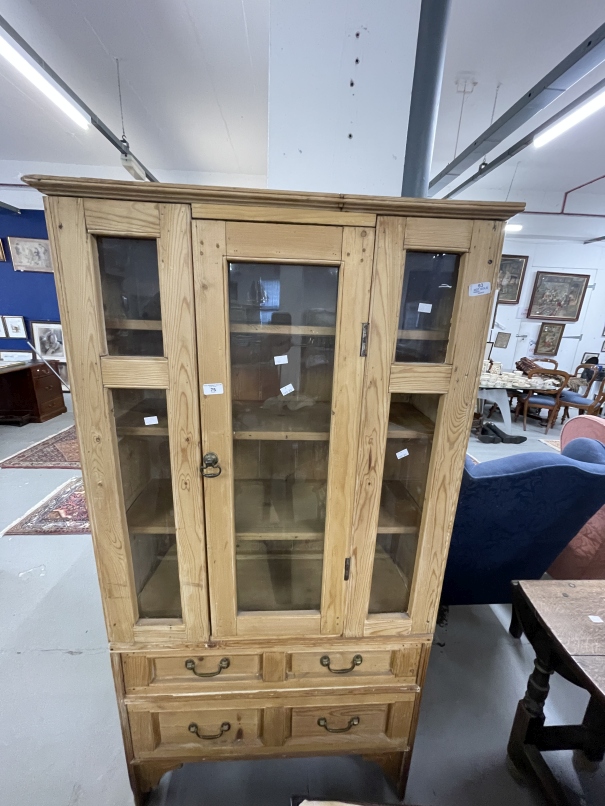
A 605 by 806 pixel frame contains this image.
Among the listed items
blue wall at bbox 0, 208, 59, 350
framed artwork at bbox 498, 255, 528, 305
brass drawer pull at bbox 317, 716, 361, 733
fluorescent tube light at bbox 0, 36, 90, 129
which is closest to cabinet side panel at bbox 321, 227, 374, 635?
brass drawer pull at bbox 317, 716, 361, 733

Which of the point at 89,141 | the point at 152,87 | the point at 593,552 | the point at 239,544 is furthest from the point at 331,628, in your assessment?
the point at 89,141

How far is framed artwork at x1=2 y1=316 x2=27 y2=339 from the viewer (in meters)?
5.23

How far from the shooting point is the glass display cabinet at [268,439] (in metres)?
0.78

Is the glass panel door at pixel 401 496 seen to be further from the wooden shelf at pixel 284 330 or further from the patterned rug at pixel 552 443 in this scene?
the patterned rug at pixel 552 443

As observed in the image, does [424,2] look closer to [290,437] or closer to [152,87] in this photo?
[290,437]

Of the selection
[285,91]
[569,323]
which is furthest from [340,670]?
[569,323]

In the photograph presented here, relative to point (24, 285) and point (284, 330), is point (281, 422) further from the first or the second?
point (24, 285)

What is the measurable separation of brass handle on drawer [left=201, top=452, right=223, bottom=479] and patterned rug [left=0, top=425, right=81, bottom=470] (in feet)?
10.1

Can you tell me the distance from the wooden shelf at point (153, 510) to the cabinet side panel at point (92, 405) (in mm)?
60

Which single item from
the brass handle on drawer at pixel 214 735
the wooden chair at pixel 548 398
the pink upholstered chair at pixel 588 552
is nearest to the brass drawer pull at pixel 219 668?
the brass handle on drawer at pixel 214 735

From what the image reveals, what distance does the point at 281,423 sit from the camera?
3.39ft

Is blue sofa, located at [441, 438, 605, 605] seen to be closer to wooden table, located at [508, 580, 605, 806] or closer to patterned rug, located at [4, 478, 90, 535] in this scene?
wooden table, located at [508, 580, 605, 806]

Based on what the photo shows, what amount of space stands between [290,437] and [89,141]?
506cm

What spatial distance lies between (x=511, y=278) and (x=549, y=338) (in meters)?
1.37
